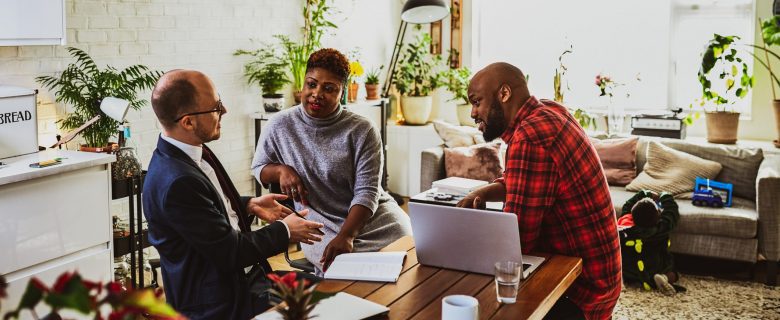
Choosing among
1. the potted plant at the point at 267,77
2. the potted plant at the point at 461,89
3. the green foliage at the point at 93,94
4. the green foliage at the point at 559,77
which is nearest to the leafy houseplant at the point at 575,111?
the green foliage at the point at 559,77

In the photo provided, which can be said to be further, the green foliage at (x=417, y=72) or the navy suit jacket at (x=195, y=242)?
the green foliage at (x=417, y=72)

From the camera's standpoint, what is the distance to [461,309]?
1.90 meters

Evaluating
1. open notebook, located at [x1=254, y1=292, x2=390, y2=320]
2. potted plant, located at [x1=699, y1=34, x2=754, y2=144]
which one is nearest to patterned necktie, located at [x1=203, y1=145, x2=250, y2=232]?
open notebook, located at [x1=254, y1=292, x2=390, y2=320]

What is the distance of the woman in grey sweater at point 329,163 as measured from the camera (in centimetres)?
315

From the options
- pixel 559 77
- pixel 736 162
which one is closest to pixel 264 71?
pixel 559 77

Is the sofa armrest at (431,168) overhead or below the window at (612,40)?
below

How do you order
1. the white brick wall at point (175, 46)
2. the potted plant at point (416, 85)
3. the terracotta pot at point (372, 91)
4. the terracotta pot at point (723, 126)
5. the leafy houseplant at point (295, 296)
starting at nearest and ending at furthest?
the leafy houseplant at point (295, 296), the white brick wall at point (175, 46), the terracotta pot at point (723, 126), the terracotta pot at point (372, 91), the potted plant at point (416, 85)

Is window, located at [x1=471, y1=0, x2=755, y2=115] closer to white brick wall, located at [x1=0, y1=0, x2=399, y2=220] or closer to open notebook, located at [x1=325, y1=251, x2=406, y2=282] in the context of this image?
white brick wall, located at [x1=0, y1=0, x2=399, y2=220]

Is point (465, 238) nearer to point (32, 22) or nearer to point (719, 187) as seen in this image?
point (32, 22)

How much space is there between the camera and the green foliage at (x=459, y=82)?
267 inches

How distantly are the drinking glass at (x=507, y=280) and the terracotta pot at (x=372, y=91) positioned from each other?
450 cm

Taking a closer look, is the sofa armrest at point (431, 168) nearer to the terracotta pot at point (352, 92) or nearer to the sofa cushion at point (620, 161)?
the terracotta pot at point (352, 92)

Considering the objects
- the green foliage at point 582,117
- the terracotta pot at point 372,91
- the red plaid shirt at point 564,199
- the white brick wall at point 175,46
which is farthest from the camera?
the terracotta pot at point 372,91

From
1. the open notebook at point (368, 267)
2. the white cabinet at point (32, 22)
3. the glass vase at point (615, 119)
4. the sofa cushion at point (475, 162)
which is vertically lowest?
the open notebook at point (368, 267)
